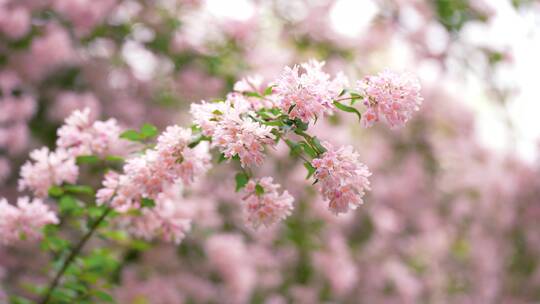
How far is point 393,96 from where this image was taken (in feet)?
4.33

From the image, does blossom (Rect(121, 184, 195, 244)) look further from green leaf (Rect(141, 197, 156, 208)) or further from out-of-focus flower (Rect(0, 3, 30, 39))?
out-of-focus flower (Rect(0, 3, 30, 39))

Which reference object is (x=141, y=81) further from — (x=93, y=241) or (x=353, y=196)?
(x=353, y=196)

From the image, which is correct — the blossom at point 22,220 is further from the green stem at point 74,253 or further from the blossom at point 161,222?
the blossom at point 161,222

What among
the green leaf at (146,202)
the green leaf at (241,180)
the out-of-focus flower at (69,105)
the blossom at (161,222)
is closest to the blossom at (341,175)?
the green leaf at (241,180)

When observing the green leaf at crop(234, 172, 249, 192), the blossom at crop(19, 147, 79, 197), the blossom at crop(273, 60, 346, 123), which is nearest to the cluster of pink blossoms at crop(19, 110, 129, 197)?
the blossom at crop(19, 147, 79, 197)

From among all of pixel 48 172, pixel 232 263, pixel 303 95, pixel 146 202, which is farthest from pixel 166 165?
pixel 232 263

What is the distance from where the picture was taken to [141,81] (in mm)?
3666

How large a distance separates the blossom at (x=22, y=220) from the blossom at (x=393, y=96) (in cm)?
88

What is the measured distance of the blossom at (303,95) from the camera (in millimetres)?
1271

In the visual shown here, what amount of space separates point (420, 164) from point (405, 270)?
2.63ft

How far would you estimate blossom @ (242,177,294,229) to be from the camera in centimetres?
142

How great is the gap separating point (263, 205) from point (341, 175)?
22cm

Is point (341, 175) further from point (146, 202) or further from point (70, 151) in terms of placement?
point (70, 151)

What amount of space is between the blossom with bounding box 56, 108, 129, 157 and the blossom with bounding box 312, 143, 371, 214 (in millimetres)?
599
